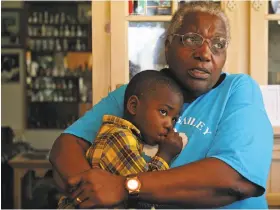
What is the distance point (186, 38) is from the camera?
1.43m

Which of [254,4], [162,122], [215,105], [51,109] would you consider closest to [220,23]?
[215,105]

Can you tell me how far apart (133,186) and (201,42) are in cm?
50

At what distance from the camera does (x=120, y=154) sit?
124cm

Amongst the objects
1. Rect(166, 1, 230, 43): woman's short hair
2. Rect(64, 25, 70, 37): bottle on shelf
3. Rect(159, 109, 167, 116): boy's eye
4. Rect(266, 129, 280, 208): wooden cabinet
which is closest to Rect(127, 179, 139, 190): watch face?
Rect(159, 109, 167, 116): boy's eye

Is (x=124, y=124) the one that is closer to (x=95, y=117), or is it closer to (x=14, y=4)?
(x=95, y=117)

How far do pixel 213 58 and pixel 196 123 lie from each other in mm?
208

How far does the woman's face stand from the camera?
140 centimetres

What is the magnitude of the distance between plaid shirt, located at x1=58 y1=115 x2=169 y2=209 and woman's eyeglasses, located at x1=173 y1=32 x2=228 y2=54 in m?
0.32

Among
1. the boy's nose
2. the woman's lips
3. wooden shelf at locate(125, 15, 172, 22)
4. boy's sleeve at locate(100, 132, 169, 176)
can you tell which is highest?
wooden shelf at locate(125, 15, 172, 22)

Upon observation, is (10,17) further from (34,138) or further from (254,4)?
(254,4)

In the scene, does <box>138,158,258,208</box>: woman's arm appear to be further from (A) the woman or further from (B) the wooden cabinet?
(B) the wooden cabinet

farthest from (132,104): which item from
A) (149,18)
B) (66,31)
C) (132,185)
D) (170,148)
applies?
(66,31)

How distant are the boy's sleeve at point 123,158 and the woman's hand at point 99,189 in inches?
2.4

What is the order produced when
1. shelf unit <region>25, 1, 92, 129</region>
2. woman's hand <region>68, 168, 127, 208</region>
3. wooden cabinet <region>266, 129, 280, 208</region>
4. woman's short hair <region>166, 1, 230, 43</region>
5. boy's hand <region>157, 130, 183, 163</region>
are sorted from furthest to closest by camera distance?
shelf unit <region>25, 1, 92, 129</region> < wooden cabinet <region>266, 129, 280, 208</region> < woman's short hair <region>166, 1, 230, 43</region> < boy's hand <region>157, 130, 183, 163</region> < woman's hand <region>68, 168, 127, 208</region>
